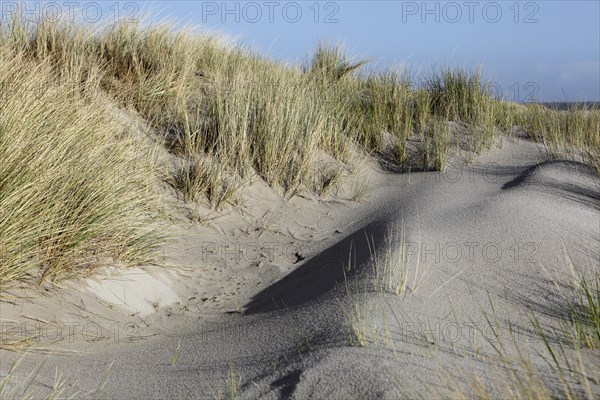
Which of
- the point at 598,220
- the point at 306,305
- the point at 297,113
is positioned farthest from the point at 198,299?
the point at 598,220

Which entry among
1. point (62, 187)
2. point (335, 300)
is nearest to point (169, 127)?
point (62, 187)

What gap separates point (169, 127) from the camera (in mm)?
5918

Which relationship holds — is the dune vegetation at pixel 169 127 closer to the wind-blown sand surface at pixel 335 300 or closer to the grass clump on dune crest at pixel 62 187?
the grass clump on dune crest at pixel 62 187

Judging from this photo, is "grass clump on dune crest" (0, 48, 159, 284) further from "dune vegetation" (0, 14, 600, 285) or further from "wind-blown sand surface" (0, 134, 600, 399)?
"wind-blown sand surface" (0, 134, 600, 399)

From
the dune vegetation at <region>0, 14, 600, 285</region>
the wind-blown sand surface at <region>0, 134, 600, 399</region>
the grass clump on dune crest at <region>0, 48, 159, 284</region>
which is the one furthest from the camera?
the dune vegetation at <region>0, 14, 600, 285</region>

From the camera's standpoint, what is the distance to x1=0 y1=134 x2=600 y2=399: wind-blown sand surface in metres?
2.69

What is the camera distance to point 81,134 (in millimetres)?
4613

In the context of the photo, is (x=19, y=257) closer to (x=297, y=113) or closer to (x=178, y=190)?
(x=178, y=190)

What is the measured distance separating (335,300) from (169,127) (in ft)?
9.82

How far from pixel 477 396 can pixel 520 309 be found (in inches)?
53.2

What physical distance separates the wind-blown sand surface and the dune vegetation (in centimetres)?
28

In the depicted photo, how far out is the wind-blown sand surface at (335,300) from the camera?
2691 millimetres

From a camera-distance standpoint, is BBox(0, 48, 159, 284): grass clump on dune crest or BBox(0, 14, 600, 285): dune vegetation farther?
BBox(0, 14, 600, 285): dune vegetation

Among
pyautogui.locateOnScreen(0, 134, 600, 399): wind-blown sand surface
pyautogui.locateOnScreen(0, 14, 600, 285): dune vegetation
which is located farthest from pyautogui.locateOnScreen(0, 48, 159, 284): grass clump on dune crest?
pyautogui.locateOnScreen(0, 134, 600, 399): wind-blown sand surface
